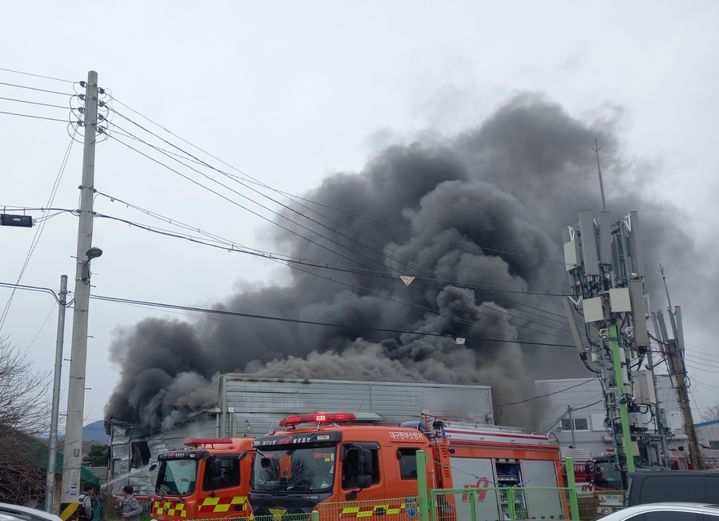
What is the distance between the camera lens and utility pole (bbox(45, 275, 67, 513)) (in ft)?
39.9

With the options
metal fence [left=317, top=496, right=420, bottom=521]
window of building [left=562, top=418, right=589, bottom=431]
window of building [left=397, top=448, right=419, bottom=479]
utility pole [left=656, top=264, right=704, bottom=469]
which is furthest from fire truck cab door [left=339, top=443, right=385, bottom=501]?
window of building [left=562, top=418, right=589, bottom=431]

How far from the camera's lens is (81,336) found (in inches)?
478

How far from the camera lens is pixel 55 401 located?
13.4 m

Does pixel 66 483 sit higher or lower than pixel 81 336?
lower

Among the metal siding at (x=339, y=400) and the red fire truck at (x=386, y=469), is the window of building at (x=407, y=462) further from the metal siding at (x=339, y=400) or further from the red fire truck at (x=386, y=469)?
the metal siding at (x=339, y=400)

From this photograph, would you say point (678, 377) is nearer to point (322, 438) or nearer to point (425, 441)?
point (425, 441)

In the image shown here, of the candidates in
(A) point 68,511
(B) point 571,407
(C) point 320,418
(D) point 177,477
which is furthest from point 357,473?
(B) point 571,407

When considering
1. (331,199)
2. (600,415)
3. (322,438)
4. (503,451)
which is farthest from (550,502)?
(331,199)

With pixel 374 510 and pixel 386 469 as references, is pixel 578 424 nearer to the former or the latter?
pixel 386 469

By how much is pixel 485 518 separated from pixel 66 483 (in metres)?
6.74

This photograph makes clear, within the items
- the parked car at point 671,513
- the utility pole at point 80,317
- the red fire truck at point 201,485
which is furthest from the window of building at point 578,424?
the parked car at point 671,513

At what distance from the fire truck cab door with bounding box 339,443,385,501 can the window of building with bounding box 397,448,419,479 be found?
64 centimetres

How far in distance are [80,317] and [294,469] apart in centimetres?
494

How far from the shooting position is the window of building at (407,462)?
33.7ft
